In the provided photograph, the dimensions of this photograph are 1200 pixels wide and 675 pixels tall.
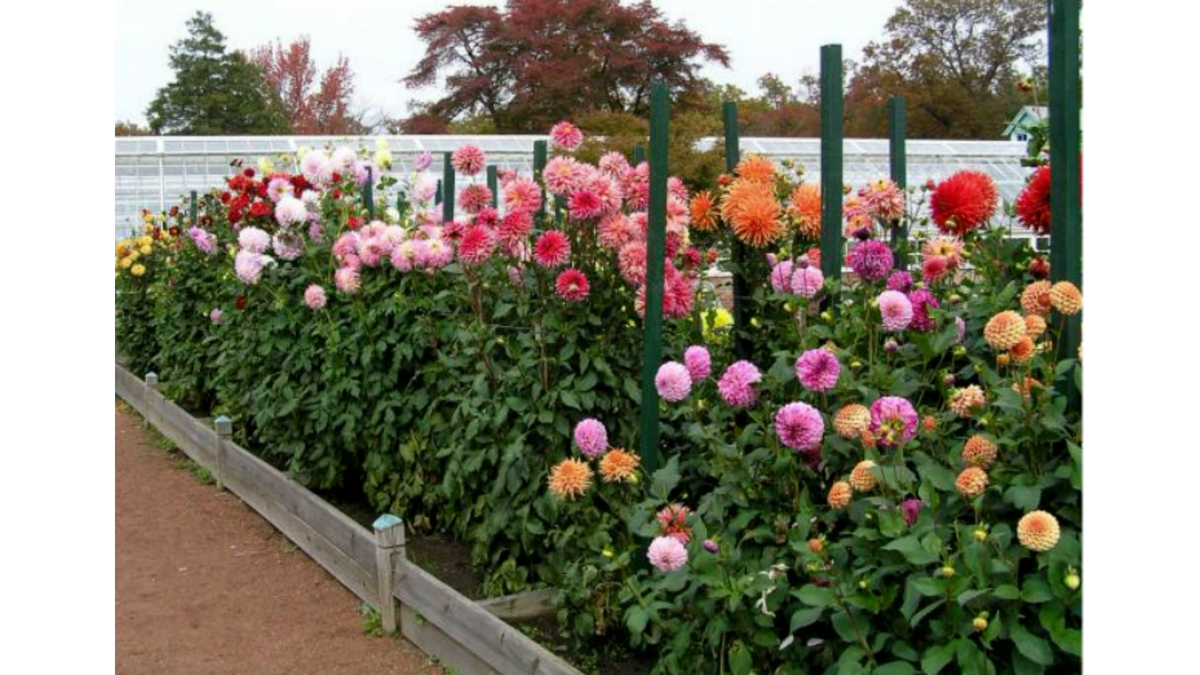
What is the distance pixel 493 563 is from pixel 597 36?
23.1 meters

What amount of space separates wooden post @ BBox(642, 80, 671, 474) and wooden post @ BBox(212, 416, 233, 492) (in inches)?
136

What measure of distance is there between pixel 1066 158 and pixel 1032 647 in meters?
0.90

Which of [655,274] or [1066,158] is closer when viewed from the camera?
[1066,158]

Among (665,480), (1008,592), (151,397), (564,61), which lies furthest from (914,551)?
(564,61)

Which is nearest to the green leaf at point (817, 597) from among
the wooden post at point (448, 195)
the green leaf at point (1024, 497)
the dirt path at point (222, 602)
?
the green leaf at point (1024, 497)

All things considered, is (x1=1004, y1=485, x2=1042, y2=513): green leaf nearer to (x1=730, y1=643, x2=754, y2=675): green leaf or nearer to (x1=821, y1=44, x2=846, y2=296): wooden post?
(x1=730, y1=643, x2=754, y2=675): green leaf

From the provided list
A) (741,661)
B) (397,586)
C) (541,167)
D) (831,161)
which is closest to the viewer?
(741,661)

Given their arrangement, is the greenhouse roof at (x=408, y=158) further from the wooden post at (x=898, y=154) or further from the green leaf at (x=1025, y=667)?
the green leaf at (x=1025, y=667)

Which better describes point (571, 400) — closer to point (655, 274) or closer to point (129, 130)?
point (655, 274)

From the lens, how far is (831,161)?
9.37ft

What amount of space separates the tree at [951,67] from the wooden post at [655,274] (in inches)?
1010

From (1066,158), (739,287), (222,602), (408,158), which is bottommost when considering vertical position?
(222,602)

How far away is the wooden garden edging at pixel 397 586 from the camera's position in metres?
3.07
